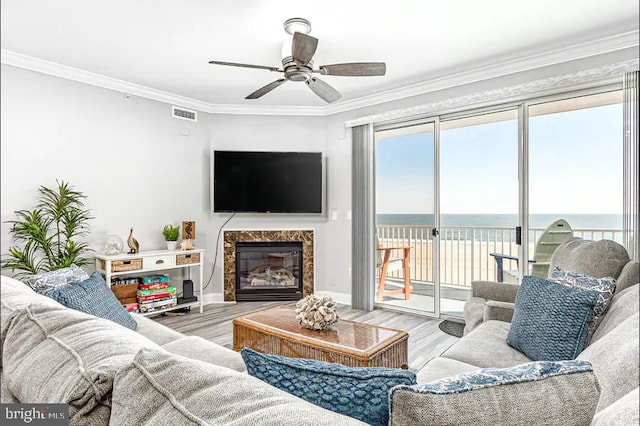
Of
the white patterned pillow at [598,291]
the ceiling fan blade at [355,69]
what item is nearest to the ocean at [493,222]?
the white patterned pillow at [598,291]

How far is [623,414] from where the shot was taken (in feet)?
2.14

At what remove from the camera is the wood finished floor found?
3.22 m

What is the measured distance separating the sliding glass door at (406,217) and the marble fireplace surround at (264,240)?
2.97ft

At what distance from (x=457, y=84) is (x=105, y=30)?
10.4 feet

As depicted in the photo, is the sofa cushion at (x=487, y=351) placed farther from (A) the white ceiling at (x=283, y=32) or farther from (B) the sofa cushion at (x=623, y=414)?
(A) the white ceiling at (x=283, y=32)

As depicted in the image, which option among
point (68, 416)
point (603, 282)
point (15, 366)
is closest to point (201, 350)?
point (15, 366)

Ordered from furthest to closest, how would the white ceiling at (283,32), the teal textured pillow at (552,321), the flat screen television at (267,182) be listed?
the flat screen television at (267,182), the white ceiling at (283,32), the teal textured pillow at (552,321)

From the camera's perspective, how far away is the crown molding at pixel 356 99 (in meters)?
3.12

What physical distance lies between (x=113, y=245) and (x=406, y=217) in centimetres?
313

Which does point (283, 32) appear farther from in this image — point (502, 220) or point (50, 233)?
point (50, 233)

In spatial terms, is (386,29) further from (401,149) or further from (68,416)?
(68,416)

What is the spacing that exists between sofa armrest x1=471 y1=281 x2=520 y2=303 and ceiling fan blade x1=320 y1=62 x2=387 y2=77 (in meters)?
1.70

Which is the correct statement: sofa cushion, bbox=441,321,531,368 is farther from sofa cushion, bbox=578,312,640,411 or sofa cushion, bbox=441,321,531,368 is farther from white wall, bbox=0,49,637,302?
white wall, bbox=0,49,637,302

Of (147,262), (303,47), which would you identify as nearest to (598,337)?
(303,47)
